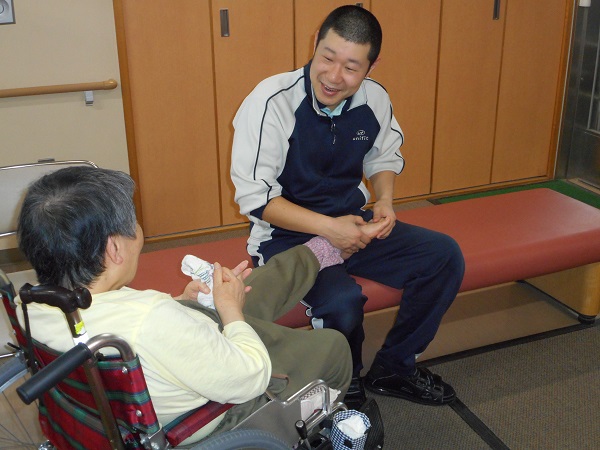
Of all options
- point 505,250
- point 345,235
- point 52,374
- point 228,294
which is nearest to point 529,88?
point 505,250

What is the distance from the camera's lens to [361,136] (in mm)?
2314

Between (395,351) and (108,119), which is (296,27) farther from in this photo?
(395,351)

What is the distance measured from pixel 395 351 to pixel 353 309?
299 mm

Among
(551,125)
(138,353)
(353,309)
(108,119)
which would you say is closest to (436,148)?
(551,125)

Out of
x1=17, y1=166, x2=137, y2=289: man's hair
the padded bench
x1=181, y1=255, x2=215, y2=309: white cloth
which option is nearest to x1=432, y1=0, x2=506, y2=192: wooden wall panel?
the padded bench

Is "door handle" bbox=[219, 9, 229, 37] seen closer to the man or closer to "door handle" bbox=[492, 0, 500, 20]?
the man

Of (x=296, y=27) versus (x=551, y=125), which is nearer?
(x=296, y=27)

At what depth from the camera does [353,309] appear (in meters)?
2.07

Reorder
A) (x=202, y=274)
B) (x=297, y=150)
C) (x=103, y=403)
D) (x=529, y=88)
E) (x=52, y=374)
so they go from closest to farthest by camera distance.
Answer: (x=52, y=374), (x=103, y=403), (x=202, y=274), (x=297, y=150), (x=529, y=88)

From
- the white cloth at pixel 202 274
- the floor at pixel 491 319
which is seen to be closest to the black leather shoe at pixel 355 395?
the floor at pixel 491 319

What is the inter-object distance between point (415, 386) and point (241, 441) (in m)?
1.11

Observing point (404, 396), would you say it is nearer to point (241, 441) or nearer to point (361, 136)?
point (361, 136)

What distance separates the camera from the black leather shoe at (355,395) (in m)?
2.19

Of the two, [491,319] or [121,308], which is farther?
[491,319]
